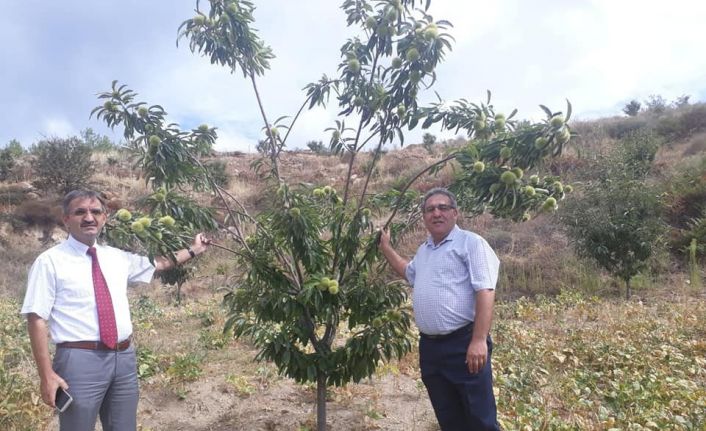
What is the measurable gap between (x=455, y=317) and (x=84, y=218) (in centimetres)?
185

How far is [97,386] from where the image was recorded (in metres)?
2.27

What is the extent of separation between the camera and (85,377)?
7.29ft

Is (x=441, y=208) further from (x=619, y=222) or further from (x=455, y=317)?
(x=619, y=222)

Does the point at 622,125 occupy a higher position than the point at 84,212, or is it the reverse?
the point at 622,125

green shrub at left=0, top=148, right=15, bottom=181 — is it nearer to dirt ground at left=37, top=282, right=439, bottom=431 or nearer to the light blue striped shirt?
dirt ground at left=37, top=282, right=439, bottom=431

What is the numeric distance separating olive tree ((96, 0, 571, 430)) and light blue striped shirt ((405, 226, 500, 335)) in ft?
0.82

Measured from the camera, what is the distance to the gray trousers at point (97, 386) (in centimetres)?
221

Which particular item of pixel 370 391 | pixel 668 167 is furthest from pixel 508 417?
pixel 668 167

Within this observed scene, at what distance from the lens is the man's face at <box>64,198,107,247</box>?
232 centimetres

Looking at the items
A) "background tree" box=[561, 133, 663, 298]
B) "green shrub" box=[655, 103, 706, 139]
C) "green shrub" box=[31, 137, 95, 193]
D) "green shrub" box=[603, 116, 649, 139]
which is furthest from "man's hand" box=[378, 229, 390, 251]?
"green shrub" box=[603, 116, 649, 139]

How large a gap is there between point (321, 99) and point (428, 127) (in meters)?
0.69

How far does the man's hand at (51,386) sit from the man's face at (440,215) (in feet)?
6.13

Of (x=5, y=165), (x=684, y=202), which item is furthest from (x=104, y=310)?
(x=5, y=165)

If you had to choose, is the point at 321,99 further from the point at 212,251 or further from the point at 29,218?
the point at 29,218
